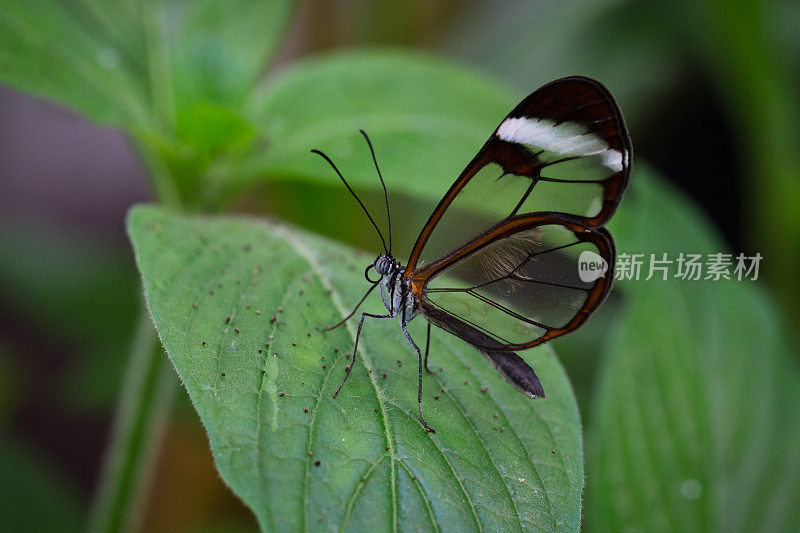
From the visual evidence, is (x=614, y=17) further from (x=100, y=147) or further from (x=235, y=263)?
(x=100, y=147)

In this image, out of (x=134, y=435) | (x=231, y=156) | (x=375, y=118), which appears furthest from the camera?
(x=375, y=118)

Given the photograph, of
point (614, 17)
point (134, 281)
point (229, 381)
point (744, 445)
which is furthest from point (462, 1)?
point (229, 381)

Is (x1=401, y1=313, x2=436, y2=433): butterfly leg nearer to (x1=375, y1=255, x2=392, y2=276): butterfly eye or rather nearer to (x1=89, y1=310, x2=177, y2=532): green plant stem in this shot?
(x1=375, y1=255, x2=392, y2=276): butterfly eye

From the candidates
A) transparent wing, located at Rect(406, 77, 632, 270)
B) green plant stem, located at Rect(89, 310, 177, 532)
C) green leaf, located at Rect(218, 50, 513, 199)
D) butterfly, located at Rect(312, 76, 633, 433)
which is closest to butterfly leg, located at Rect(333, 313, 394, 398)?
butterfly, located at Rect(312, 76, 633, 433)

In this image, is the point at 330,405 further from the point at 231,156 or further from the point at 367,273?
the point at 231,156

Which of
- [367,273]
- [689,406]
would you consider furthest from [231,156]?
[689,406]

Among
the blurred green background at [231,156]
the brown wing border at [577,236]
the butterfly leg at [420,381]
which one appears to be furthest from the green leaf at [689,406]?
the butterfly leg at [420,381]

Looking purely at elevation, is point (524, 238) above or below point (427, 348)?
above
